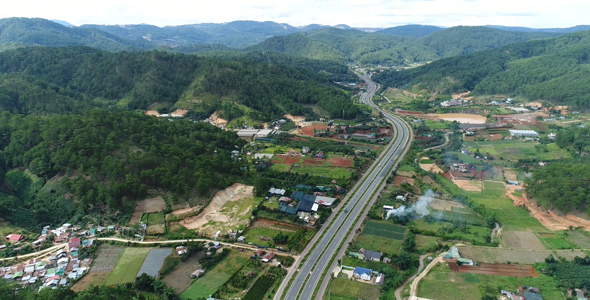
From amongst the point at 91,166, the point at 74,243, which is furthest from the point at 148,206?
the point at 91,166

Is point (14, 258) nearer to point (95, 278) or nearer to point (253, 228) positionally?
point (95, 278)

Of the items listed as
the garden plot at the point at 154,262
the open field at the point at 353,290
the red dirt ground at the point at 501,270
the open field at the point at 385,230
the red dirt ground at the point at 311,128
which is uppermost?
the red dirt ground at the point at 311,128

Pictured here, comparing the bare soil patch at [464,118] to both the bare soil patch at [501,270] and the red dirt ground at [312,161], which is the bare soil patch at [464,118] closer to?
the red dirt ground at [312,161]

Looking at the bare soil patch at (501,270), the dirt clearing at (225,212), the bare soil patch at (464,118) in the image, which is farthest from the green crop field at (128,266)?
the bare soil patch at (464,118)

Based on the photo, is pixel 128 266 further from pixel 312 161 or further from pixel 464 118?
pixel 464 118

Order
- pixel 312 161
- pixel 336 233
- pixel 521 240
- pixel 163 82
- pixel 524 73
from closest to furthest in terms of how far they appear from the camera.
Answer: pixel 521 240 → pixel 336 233 → pixel 312 161 → pixel 163 82 → pixel 524 73

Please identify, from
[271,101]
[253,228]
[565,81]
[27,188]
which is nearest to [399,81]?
[565,81]
